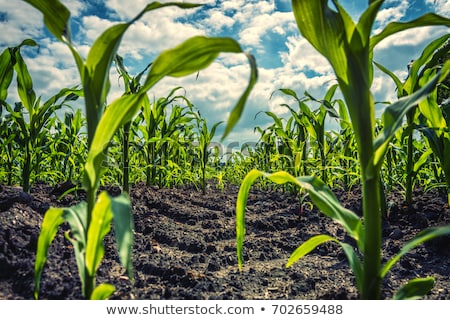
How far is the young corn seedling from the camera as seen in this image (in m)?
0.84

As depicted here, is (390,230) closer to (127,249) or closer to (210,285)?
(210,285)

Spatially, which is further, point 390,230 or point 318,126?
point 318,126

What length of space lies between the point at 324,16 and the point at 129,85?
1.66m

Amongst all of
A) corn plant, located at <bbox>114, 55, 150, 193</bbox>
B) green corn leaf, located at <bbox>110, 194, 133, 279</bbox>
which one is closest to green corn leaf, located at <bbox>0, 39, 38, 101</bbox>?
corn plant, located at <bbox>114, 55, 150, 193</bbox>

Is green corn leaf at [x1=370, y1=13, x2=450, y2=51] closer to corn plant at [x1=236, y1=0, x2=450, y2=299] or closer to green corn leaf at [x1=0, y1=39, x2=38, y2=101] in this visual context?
corn plant at [x1=236, y1=0, x2=450, y2=299]

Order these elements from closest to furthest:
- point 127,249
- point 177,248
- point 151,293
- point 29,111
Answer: point 127,249
point 151,293
point 177,248
point 29,111

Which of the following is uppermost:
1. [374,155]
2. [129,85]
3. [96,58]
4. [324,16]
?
[129,85]

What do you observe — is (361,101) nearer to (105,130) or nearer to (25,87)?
(105,130)

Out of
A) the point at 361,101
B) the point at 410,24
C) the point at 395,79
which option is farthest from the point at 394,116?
the point at 395,79

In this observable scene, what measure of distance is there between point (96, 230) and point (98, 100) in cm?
33

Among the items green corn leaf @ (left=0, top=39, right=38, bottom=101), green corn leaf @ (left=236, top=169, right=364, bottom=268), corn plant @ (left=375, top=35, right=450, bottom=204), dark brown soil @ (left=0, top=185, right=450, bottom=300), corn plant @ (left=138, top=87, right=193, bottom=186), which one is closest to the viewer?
green corn leaf @ (left=236, top=169, right=364, bottom=268)

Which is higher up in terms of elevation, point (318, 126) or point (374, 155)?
point (318, 126)

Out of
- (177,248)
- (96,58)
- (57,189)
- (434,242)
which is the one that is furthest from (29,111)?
(434,242)

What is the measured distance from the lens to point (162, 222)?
88.8 inches
